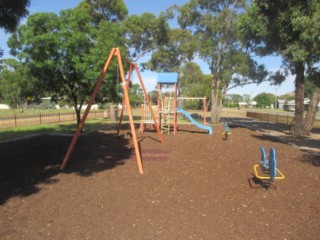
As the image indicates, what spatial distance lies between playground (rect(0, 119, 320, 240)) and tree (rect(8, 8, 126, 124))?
17.9 ft

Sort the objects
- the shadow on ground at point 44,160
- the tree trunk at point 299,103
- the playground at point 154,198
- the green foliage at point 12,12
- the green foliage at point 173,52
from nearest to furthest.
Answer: the playground at point 154,198 < the shadow on ground at point 44,160 < the green foliage at point 12,12 < the tree trunk at point 299,103 < the green foliage at point 173,52

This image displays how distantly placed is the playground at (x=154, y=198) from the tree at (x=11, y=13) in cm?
345

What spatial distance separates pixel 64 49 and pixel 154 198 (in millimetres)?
10651

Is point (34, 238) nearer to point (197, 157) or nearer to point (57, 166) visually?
point (57, 166)

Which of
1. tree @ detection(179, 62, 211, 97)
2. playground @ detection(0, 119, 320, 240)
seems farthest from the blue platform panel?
tree @ detection(179, 62, 211, 97)

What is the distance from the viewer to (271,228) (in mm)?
4711

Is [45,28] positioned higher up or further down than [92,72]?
higher up

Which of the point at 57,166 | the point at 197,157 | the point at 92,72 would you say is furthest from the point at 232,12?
the point at 57,166

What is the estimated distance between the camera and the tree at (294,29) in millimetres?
12617

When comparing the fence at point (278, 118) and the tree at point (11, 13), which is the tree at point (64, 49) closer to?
the tree at point (11, 13)

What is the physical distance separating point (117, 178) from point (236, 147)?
6199 mm

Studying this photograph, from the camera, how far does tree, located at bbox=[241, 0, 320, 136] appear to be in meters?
12.6

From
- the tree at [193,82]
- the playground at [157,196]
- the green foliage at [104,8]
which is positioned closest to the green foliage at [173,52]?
the green foliage at [104,8]

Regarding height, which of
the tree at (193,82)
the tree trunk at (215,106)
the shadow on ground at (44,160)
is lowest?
the shadow on ground at (44,160)
